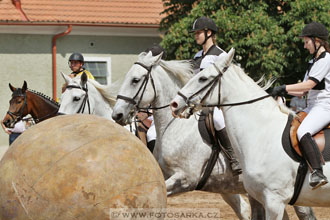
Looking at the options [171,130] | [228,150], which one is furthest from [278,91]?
[171,130]

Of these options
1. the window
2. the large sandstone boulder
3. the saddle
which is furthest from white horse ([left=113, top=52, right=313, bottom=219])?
the window

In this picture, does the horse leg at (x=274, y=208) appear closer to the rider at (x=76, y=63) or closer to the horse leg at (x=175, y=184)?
the horse leg at (x=175, y=184)

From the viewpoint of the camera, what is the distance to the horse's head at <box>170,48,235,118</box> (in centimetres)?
745

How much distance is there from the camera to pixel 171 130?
8.74 m

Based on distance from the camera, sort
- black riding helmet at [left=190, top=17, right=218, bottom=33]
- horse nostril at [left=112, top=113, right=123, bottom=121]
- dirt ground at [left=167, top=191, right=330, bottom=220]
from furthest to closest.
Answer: dirt ground at [left=167, top=191, right=330, bottom=220], black riding helmet at [left=190, top=17, right=218, bottom=33], horse nostril at [left=112, top=113, right=123, bottom=121]

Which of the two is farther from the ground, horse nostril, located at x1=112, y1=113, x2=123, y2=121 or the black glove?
the black glove

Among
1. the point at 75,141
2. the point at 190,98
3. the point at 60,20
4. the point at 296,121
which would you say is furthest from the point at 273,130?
the point at 60,20

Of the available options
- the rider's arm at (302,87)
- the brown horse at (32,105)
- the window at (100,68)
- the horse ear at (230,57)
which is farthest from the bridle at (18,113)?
the window at (100,68)

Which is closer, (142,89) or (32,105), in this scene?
(142,89)

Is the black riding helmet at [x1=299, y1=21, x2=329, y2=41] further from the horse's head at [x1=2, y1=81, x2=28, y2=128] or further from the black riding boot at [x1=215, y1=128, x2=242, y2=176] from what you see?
the horse's head at [x1=2, y1=81, x2=28, y2=128]

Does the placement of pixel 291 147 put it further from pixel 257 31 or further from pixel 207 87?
pixel 257 31

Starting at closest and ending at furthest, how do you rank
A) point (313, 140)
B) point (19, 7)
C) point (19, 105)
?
1. point (313, 140)
2. point (19, 105)
3. point (19, 7)

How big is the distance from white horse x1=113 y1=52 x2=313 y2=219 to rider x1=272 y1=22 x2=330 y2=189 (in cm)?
164

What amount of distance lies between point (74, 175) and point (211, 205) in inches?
289
